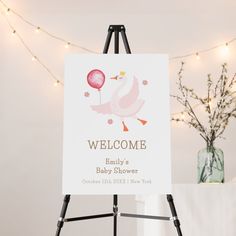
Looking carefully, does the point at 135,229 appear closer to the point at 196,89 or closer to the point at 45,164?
the point at 45,164

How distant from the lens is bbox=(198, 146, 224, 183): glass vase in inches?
92.3

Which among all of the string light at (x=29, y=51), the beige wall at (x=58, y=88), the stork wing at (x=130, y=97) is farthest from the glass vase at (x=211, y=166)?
the string light at (x=29, y=51)

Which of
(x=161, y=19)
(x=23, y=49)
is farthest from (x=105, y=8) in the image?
(x=23, y=49)

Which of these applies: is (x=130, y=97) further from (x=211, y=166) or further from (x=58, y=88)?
(x=58, y=88)

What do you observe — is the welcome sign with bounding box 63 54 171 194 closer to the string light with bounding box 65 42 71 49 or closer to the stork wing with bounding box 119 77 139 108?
the stork wing with bounding box 119 77 139 108

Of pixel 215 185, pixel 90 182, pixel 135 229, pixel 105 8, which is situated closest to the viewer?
pixel 90 182

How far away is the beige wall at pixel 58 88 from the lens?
2.84 metres

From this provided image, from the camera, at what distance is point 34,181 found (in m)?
2.86

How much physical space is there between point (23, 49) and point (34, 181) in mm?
787

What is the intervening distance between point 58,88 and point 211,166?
42.3 inches

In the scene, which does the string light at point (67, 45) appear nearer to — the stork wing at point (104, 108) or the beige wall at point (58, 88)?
the beige wall at point (58, 88)

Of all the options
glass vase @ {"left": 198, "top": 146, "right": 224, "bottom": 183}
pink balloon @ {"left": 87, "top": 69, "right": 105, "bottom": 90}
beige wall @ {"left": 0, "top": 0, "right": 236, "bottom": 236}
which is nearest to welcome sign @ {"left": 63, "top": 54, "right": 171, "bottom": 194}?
Result: pink balloon @ {"left": 87, "top": 69, "right": 105, "bottom": 90}

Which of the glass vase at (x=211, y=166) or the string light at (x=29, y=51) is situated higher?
the string light at (x=29, y=51)

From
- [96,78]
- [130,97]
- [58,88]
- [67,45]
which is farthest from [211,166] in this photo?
[67,45]
